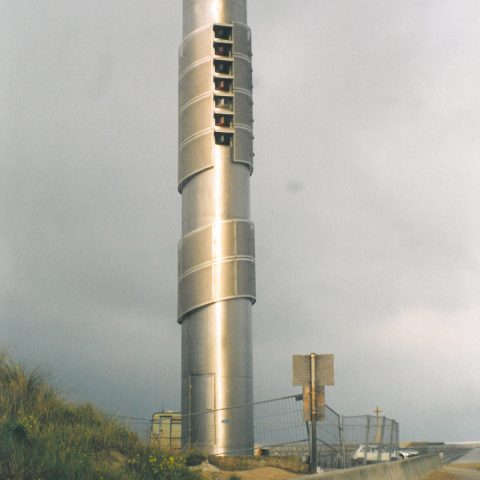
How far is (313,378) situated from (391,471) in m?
3.50

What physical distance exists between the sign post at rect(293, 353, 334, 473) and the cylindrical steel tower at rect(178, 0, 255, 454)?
599 inches

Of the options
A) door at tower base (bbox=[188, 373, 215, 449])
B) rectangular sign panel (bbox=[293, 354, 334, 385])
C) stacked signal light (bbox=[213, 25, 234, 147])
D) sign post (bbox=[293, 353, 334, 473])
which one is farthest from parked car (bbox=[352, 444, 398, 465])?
stacked signal light (bbox=[213, 25, 234, 147])

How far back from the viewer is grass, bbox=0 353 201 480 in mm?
10906

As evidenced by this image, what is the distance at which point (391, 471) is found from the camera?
1881 cm

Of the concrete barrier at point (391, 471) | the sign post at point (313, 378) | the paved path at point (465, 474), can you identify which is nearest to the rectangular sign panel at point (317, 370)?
the sign post at point (313, 378)

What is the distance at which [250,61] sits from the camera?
39406 mm

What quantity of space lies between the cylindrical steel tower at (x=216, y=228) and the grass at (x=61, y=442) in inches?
622

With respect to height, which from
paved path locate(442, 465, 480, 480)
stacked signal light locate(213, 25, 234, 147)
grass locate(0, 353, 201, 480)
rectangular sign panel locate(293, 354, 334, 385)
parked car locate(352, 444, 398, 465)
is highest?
stacked signal light locate(213, 25, 234, 147)

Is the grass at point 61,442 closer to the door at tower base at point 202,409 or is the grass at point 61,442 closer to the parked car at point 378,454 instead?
the parked car at point 378,454

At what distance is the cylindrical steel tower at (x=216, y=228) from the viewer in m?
34.4

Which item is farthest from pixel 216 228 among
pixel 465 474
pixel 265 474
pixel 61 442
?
pixel 61 442

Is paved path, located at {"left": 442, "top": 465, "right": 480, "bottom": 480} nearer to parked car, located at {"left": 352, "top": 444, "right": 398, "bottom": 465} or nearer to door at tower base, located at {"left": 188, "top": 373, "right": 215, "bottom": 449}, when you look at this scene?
parked car, located at {"left": 352, "top": 444, "right": 398, "bottom": 465}

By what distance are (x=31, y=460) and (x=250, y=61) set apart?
3112 cm

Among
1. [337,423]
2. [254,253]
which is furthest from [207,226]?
[337,423]
